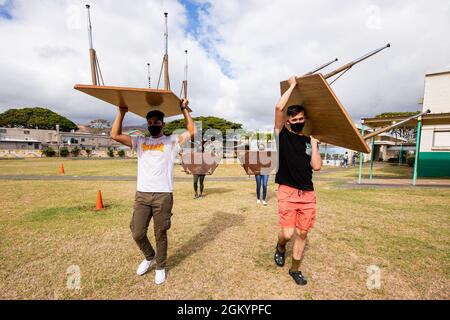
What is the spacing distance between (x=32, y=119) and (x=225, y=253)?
91.9m

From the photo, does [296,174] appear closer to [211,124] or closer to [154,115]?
[154,115]

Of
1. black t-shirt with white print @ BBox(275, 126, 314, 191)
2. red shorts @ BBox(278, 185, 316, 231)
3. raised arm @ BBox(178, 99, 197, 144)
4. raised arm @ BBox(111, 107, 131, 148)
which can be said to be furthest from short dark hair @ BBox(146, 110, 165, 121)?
red shorts @ BBox(278, 185, 316, 231)

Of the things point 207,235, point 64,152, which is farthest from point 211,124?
point 207,235

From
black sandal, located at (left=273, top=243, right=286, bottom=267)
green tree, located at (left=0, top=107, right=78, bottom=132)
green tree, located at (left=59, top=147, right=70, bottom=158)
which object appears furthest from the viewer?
green tree, located at (left=0, top=107, right=78, bottom=132)

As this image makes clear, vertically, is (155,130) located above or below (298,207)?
above

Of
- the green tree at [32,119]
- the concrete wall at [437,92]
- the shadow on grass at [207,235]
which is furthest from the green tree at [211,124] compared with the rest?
the shadow on grass at [207,235]

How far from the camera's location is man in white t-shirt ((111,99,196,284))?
284 cm

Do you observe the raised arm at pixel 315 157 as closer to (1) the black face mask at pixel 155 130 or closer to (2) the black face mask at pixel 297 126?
(2) the black face mask at pixel 297 126

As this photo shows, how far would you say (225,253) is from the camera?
379 centimetres

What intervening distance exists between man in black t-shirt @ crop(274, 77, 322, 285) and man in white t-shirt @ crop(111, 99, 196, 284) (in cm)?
127

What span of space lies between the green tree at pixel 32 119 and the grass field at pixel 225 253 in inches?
3268

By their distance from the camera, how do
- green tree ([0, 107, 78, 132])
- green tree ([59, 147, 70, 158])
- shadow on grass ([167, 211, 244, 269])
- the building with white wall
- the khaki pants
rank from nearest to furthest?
Answer: the khaki pants
shadow on grass ([167, 211, 244, 269])
the building with white wall
green tree ([59, 147, 70, 158])
green tree ([0, 107, 78, 132])

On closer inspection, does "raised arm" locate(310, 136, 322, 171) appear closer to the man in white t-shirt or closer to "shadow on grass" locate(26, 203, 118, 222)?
the man in white t-shirt

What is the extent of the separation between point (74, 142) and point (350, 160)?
218 feet
